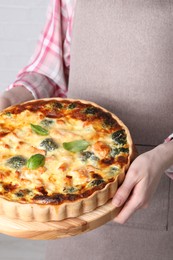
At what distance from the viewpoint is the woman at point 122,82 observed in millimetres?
1727

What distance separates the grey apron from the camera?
1734 mm

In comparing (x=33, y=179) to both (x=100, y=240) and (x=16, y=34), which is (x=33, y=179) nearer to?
(x=100, y=240)

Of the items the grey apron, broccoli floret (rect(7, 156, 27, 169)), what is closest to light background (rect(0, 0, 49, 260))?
the grey apron

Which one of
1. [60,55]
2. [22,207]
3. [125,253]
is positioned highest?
[60,55]

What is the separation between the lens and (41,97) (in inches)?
76.2

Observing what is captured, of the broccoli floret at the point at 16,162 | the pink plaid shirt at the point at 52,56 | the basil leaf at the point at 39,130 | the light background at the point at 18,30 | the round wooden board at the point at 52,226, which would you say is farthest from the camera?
the light background at the point at 18,30

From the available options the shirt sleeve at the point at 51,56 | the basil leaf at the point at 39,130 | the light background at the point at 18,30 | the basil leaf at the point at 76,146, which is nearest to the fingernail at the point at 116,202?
the basil leaf at the point at 76,146

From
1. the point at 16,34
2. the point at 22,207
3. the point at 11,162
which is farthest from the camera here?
the point at 16,34

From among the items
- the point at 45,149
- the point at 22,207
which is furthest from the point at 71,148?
the point at 22,207

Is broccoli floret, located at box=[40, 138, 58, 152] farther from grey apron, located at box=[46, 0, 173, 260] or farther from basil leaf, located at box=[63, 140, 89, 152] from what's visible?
grey apron, located at box=[46, 0, 173, 260]

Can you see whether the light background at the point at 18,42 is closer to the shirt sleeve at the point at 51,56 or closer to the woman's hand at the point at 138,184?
the shirt sleeve at the point at 51,56

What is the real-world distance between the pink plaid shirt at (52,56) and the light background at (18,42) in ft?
3.65

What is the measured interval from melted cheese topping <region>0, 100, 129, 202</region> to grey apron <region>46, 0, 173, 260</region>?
14 cm

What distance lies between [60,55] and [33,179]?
559mm
